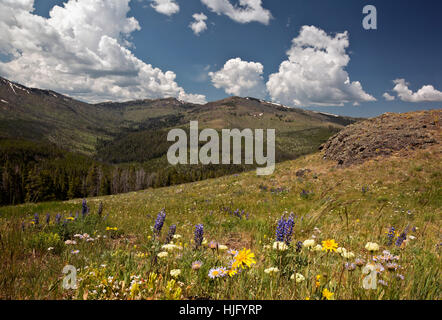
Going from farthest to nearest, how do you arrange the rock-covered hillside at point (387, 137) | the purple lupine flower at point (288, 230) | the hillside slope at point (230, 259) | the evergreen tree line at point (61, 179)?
the evergreen tree line at point (61, 179) < the rock-covered hillside at point (387, 137) < the purple lupine flower at point (288, 230) < the hillside slope at point (230, 259)

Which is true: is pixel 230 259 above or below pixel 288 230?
below

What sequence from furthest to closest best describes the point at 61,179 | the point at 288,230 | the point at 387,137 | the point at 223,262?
the point at 61,179
the point at 387,137
the point at 223,262
the point at 288,230

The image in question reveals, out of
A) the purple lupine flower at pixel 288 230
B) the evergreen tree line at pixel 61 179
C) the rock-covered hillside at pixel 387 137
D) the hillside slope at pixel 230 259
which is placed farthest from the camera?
the evergreen tree line at pixel 61 179

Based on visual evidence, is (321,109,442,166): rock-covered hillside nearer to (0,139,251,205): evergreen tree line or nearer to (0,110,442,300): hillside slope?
(0,110,442,300): hillside slope

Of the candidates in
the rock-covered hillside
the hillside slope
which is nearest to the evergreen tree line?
the hillside slope

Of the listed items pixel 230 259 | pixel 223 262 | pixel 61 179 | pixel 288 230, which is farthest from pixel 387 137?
pixel 61 179

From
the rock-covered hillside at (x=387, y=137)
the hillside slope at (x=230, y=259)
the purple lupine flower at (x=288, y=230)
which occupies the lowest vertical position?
the hillside slope at (x=230, y=259)

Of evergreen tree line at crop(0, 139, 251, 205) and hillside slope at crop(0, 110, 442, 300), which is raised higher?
hillside slope at crop(0, 110, 442, 300)

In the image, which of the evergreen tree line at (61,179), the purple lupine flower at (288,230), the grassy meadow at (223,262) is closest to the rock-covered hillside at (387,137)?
the grassy meadow at (223,262)

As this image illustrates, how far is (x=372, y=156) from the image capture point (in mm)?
18859

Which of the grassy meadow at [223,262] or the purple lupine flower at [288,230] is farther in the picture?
the purple lupine flower at [288,230]

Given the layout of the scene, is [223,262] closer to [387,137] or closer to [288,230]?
[288,230]

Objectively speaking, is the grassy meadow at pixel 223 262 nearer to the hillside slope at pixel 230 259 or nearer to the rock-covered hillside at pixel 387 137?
the hillside slope at pixel 230 259
